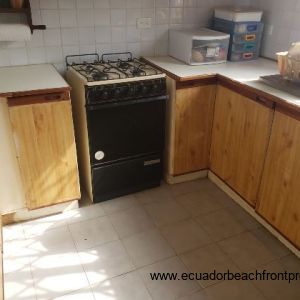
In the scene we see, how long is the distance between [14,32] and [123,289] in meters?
1.54

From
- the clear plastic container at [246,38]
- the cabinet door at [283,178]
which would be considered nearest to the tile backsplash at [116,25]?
the clear plastic container at [246,38]

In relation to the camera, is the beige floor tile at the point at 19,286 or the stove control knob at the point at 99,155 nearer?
the beige floor tile at the point at 19,286

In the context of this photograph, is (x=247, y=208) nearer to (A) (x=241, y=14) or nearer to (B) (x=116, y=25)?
(A) (x=241, y=14)

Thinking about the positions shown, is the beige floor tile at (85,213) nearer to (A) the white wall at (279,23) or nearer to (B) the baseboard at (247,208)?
(B) the baseboard at (247,208)

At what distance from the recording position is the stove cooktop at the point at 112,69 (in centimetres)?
203

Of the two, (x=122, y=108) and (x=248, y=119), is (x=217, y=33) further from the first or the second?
(x=122, y=108)

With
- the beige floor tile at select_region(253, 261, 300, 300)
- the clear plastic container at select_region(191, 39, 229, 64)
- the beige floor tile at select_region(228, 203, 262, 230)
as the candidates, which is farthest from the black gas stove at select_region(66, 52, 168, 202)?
the beige floor tile at select_region(253, 261, 300, 300)

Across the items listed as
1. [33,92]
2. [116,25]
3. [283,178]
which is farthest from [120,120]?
[283,178]

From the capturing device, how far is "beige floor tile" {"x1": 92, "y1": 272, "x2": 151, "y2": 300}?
5.31 ft

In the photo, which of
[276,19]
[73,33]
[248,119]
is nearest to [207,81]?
[248,119]

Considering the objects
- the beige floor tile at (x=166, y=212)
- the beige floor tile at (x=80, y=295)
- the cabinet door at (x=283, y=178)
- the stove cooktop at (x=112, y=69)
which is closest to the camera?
the beige floor tile at (x=80, y=295)

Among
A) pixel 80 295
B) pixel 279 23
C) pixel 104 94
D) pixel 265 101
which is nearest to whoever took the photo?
pixel 80 295

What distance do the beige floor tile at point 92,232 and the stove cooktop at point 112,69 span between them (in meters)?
0.88

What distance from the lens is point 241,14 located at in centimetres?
242
